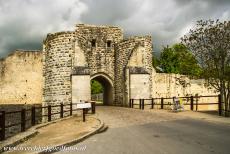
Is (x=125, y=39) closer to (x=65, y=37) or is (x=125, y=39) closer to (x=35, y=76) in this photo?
(x=65, y=37)

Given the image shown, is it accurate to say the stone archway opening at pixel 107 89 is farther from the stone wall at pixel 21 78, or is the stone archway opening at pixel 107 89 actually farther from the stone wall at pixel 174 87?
the stone wall at pixel 21 78

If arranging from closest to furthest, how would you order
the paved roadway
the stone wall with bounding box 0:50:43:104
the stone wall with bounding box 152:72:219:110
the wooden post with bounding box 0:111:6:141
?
the paved roadway, the wooden post with bounding box 0:111:6:141, the stone wall with bounding box 152:72:219:110, the stone wall with bounding box 0:50:43:104

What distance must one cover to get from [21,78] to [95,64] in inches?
265

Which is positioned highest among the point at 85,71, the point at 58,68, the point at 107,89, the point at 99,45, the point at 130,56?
the point at 99,45

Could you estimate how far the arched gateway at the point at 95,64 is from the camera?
25.5 m

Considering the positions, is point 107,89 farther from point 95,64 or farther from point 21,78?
point 21,78

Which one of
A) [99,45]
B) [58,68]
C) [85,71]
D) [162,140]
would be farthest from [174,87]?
[162,140]

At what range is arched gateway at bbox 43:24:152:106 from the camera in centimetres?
2548

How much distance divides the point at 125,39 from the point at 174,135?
1843 centimetres

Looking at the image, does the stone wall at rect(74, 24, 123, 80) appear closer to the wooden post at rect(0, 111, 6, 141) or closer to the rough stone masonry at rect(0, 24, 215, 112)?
the rough stone masonry at rect(0, 24, 215, 112)

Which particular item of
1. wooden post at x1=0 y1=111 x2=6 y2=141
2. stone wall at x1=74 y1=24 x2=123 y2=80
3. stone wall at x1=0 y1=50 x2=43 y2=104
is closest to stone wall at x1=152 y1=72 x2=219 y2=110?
stone wall at x1=74 y1=24 x2=123 y2=80

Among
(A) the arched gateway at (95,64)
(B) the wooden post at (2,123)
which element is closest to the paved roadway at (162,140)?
(B) the wooden post at (2,123)

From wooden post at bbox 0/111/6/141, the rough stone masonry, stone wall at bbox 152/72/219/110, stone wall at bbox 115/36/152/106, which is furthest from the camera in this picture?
stone wall at bbox 152/72/219/110

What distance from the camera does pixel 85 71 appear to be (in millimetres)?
25375
